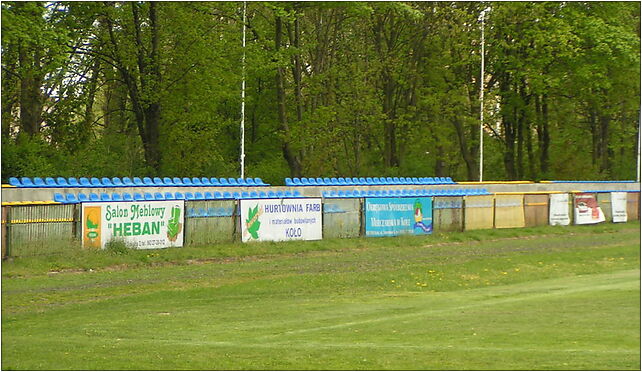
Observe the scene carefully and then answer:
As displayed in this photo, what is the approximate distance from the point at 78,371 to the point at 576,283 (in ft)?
53.7

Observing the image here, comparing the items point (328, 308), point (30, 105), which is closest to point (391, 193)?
point (30, 105)

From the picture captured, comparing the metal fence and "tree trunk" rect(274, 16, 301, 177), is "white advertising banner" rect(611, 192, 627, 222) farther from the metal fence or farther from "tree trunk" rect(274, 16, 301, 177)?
"tree trunk" rect(274, 16, 301, 177)

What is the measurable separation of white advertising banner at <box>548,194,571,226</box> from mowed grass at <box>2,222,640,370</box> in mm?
9035

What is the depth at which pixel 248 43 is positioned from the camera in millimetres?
46344

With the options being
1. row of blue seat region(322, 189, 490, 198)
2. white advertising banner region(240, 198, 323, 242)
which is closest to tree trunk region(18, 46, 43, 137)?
row of blue seat region(322, 189, 490, 198)

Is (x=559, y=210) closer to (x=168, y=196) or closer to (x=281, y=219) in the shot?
(x=281, y=219)

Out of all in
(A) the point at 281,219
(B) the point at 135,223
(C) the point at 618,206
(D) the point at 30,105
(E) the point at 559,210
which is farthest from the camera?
(C) the point at 618,206

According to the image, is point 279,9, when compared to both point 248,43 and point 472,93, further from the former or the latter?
point 472,93

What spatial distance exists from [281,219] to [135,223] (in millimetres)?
6038

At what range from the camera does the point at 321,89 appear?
5469 centimetres

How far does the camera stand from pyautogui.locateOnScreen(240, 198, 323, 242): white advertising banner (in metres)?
32.6

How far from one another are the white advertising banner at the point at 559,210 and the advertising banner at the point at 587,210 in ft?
2.73

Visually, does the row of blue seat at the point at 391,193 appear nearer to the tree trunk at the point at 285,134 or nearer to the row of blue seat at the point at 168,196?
the row of blue seat at the point at 168,196

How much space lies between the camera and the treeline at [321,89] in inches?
1690
